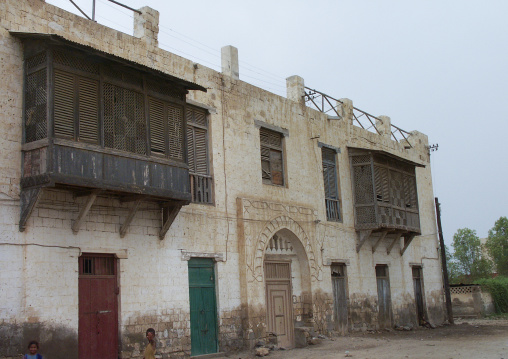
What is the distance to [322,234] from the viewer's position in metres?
18.5

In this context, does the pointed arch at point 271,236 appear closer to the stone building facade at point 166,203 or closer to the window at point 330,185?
the stone building facade at point 166,203

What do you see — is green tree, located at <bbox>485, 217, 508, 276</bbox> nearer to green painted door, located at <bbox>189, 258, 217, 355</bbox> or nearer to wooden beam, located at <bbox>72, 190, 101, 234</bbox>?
green painted door, located at <bbox>189, 258, 217, 355</bbox>

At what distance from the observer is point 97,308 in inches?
462

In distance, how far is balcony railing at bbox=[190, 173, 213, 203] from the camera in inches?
567

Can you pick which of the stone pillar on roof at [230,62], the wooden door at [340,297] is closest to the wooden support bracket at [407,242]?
the wooden door at [340,297]

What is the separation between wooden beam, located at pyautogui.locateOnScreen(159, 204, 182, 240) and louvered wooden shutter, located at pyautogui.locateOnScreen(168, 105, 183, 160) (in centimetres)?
115

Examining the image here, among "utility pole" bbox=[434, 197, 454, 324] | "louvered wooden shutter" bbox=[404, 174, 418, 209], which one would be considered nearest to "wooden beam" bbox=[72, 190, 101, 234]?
"louvered wooden shutter" bbox=[404, 174, 418, 209]

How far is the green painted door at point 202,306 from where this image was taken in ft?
45.4

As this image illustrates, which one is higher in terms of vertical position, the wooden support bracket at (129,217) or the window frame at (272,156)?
the window frame at (272,156)

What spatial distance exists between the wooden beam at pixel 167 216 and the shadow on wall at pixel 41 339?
3055 mm

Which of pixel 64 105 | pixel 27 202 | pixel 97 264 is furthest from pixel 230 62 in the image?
pixel 27 202

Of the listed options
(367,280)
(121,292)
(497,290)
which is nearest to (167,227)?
(121,292)

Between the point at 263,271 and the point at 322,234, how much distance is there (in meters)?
3.26

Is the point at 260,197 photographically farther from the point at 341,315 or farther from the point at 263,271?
the point at 341,315
